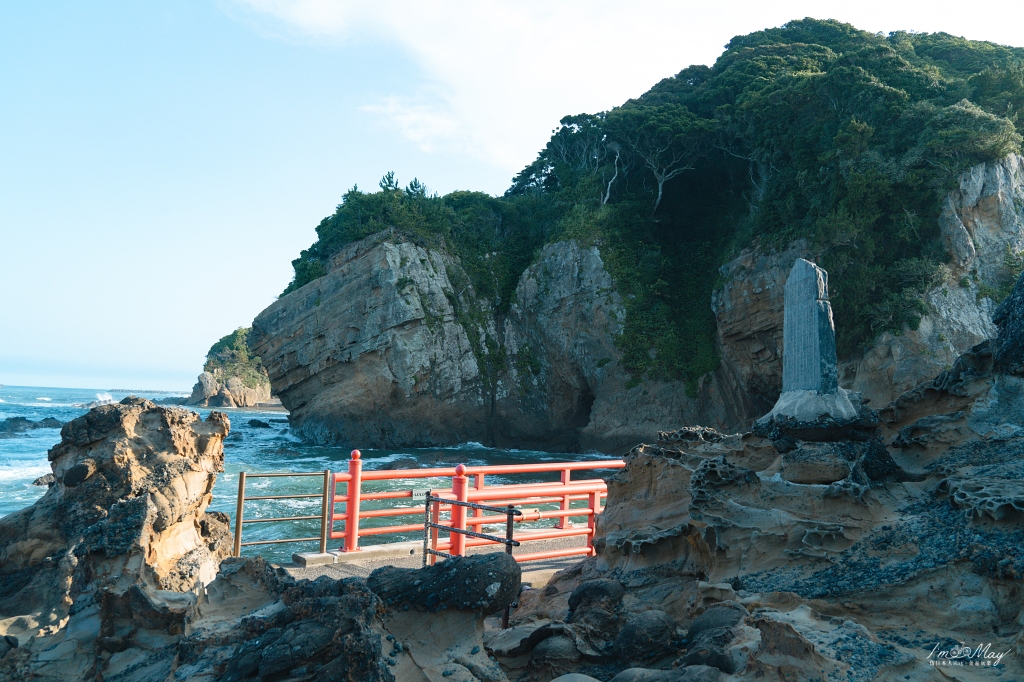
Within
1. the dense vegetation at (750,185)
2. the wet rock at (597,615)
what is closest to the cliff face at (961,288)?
the dense vegetation at (750,185)

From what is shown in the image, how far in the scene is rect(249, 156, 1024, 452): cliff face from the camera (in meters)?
25.0

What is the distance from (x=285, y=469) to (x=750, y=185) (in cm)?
1994

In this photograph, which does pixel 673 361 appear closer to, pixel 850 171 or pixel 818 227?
pixel 818 227

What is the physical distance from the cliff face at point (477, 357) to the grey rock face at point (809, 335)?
690 inches

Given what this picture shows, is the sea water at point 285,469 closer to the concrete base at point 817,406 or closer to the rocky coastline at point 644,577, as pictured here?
the rocky coastline at point 644,577

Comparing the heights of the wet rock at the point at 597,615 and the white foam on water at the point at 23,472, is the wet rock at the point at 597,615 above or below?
above

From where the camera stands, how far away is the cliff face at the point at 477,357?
2495 centimetres

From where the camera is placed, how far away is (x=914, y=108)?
19.9 m

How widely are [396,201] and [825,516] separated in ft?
87.4

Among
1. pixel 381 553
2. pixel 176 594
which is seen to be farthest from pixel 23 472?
pixel 176 594

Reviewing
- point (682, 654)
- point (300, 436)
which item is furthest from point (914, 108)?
point (300, 436)

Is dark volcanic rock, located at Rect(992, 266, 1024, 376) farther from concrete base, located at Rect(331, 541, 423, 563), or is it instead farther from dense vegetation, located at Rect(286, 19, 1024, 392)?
dense vegetation, located at Rect(286, 19, 1024, 392)

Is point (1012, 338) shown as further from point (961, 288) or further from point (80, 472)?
point (961, 288)

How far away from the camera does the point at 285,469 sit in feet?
71.1
